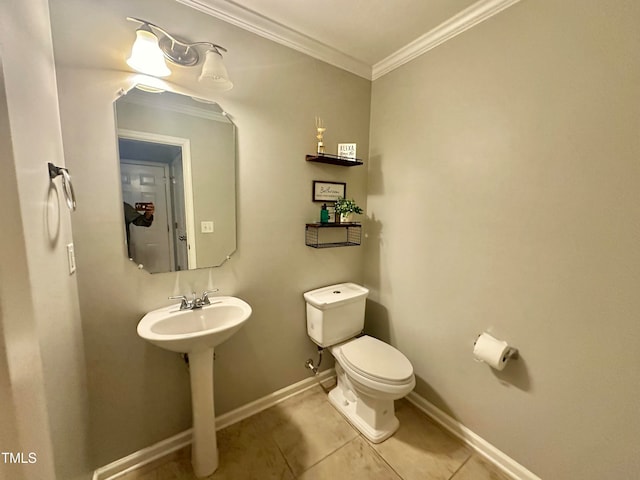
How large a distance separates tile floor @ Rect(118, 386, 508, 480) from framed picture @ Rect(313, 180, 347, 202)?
4.92 ft

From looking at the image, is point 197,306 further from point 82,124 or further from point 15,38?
point 15,38

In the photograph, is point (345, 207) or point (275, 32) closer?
point (275, 32)

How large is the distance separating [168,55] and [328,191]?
115 centimetres

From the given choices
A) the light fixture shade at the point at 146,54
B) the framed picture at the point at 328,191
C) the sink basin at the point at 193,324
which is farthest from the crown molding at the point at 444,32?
the sink basin at the point at 193,324

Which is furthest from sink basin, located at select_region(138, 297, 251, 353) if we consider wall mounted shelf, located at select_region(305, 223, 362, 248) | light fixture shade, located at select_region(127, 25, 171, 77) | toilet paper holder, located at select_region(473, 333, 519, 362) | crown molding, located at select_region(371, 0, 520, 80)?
crown molding, located at select_region(371, 0, 520, 80)

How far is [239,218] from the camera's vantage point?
1.49m

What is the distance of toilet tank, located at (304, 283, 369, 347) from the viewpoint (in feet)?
5.53

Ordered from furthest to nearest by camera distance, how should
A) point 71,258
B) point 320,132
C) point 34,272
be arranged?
point 320,132 < point 71,258 < point 34,272

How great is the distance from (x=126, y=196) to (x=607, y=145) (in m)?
2.09

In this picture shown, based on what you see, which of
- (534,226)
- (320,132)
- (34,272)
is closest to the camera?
(34,272)

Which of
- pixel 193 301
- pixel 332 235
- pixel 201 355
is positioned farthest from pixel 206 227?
pixel 332 235

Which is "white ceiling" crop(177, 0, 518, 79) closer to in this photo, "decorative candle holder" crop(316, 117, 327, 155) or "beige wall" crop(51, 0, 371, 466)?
"beige wall" crop(51, 0, 371, 466)

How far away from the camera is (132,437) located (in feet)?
4.26

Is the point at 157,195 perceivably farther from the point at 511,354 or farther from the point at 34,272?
the point at 511,354
